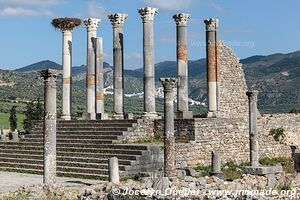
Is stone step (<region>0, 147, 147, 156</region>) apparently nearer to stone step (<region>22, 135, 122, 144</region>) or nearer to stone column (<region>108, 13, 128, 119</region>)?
stone step (<region>22, 135, 122, 144</region>)

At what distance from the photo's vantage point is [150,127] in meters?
26.6

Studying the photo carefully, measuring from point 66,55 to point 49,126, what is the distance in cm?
1471

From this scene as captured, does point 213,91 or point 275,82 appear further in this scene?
point 275,82

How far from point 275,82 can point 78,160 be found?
110137mm

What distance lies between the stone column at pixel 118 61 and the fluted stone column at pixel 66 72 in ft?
11.5

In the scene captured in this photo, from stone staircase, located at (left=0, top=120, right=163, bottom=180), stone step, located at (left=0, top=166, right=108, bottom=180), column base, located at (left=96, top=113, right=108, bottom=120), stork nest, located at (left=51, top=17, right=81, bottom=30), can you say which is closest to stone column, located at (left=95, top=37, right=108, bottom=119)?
column base, located at (left=96, top=113, right=108, bottom=120)

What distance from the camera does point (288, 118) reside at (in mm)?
34375

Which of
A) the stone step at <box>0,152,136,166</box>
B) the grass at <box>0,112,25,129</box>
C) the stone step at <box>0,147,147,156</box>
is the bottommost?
the stone step at <box>0,152,136,166</box>

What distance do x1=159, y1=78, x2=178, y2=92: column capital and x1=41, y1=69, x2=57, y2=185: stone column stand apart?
4.00 metres

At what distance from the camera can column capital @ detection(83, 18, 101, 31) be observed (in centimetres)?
3200

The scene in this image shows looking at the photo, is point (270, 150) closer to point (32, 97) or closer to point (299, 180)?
point (299, 180)

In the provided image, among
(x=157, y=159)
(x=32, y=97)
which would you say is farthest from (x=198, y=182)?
(x=32, y=97)

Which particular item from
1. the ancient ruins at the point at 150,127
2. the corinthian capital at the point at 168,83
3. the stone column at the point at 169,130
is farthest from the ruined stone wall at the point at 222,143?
the corinthian capital at the point at 168,83

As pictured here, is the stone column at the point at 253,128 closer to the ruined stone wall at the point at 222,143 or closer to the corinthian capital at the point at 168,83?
the ruined stone wall at the point at 222,143
